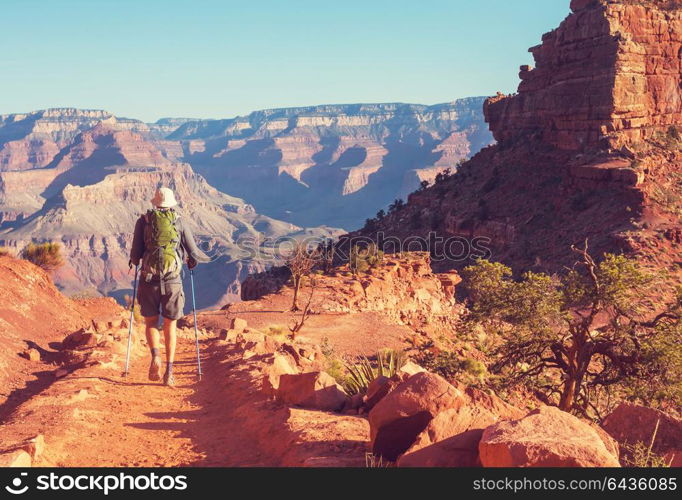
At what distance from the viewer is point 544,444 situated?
4.36 metres

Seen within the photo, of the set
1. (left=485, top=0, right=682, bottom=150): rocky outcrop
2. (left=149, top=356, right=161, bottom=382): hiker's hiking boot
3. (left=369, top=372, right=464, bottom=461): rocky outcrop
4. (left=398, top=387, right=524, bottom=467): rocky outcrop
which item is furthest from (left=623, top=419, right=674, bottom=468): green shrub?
(left=485, top=0, right=682, bottom=150): rocky outcrop

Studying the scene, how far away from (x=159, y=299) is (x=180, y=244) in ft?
2.97

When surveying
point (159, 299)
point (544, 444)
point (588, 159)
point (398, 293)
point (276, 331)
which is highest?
point (588, 159)

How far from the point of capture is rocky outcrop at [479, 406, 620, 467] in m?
4.24

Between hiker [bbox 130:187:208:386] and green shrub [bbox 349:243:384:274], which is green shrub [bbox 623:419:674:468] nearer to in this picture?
hiker [bbox 130:187:208:386]

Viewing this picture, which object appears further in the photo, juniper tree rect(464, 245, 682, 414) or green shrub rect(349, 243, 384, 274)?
green shrub rect(349, 243, 384, 274)

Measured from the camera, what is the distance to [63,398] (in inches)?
315

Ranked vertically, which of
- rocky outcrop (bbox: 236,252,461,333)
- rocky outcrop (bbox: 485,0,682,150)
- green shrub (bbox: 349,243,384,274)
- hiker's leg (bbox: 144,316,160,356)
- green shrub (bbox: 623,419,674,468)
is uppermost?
rocky outcrop (bbox: 485,0,682,150)

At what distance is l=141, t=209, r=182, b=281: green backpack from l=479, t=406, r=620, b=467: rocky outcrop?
5.79m

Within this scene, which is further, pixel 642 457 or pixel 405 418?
pixel 405 418

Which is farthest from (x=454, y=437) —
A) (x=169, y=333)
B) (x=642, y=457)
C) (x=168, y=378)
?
(x=168, y=378)

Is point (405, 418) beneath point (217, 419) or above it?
above

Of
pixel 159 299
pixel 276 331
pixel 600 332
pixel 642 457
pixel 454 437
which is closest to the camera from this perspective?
pixel 454 437

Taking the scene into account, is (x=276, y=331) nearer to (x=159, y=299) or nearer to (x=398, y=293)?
(x=398, y=293)
